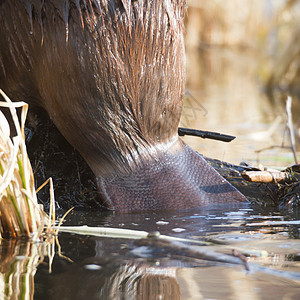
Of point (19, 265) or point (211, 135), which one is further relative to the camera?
point (211, 135)

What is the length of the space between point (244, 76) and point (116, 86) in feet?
28.3

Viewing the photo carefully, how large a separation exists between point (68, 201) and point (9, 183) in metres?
0.65

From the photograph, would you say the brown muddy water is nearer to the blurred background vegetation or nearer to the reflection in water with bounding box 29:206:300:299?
the reflection in water with bounding box 29:206:300:299

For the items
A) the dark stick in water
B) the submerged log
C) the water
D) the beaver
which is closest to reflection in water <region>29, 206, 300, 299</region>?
the water

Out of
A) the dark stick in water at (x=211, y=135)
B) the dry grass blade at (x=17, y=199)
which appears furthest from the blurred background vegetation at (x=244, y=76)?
the dry grass blade at (x=17, y=199)

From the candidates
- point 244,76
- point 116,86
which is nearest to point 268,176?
point 116,86

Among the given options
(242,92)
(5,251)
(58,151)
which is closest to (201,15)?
(242,92)

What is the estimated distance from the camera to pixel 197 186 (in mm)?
2223

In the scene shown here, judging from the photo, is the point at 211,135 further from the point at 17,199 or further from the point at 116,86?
the point at 17,199

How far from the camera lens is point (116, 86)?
81.4 inches

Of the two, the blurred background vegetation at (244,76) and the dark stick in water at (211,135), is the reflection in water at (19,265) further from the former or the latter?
the blurred background vegetation at (244,76)

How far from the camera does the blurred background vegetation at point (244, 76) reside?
13.0 ft

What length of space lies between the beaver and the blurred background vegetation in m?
0.51

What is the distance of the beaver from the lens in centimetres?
198
